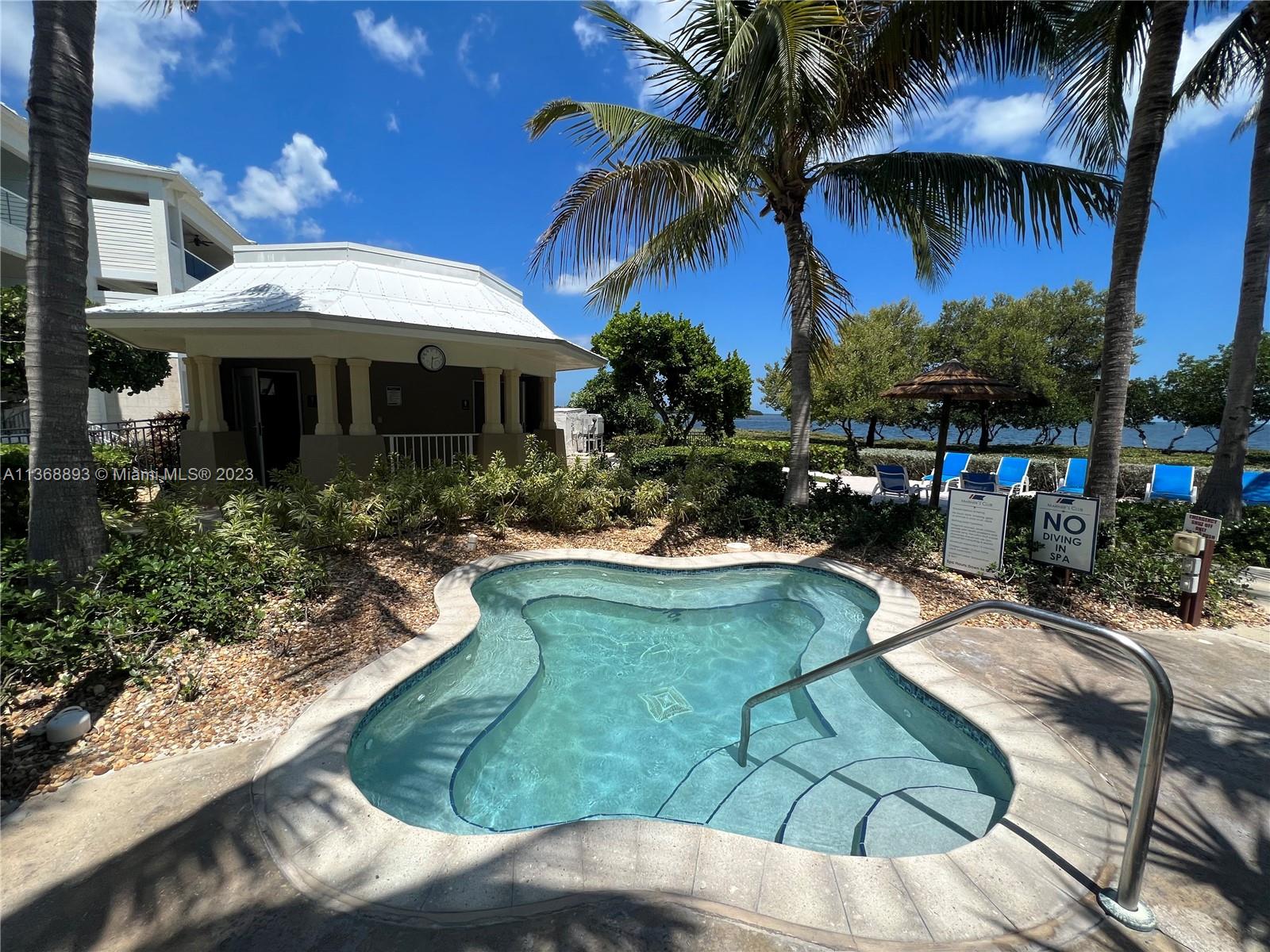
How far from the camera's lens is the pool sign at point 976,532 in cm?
645

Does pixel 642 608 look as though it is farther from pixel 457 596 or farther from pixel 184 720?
pixel 184 720

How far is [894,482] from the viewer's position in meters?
12.6

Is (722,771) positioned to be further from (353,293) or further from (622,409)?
(622,409)

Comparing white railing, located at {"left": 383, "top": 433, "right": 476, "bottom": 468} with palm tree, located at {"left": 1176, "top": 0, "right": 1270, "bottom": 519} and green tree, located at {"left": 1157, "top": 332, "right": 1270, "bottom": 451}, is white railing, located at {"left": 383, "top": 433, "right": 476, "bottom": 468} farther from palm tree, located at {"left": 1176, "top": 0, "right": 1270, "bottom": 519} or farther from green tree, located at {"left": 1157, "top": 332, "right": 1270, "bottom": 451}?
green tree, located at {"left": 1157, "top": 332, "right": 1270, "bottom": 451}

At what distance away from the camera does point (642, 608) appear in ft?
22.5

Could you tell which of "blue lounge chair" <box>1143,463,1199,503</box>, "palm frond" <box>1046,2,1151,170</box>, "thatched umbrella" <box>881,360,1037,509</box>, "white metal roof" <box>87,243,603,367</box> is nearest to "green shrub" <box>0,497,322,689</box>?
"white metal roof" <box>87,243,603,367</box>

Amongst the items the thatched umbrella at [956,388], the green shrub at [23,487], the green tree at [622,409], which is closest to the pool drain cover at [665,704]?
the green shrub at [23,487]

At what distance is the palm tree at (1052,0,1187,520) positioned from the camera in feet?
18.6

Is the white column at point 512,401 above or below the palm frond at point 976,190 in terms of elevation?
below

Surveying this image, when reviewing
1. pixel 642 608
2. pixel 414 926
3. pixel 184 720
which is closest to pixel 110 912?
pixel 414 926

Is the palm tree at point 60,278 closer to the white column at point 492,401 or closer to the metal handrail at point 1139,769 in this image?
the metal handrail at point 1139,769

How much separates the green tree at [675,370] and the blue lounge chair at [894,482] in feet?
32.1

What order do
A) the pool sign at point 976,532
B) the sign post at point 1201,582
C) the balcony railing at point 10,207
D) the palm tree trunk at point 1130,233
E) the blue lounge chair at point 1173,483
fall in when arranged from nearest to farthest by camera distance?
the sign post at point 1201,582 → the palm tree trunk at point 1130,233 → the pool sign at point 976,532 → the blue lounge chair at point 1173,483 → the balcony railing at point 10,207

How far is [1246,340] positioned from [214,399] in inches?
698
